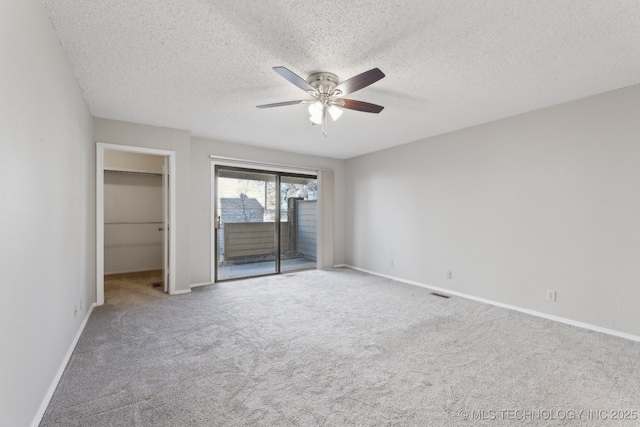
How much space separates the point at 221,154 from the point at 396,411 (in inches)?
174

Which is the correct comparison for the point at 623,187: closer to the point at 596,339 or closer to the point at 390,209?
the point at 596,339

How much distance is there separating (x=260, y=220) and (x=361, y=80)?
13.2 ft

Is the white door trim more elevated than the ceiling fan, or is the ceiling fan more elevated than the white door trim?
the ceiling fan

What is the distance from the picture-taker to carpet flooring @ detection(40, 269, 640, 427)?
1.72 m

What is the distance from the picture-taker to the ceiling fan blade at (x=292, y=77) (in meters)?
2.01

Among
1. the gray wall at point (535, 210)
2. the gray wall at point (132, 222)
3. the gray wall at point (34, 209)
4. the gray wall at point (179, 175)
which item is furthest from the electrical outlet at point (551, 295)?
the gray wall at point (132, 222)

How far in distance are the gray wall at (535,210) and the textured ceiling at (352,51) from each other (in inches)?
15.6

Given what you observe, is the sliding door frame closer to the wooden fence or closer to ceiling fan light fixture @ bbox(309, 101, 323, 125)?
the wooden fence

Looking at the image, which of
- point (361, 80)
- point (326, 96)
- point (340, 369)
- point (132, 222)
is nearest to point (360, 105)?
point (326, 96)

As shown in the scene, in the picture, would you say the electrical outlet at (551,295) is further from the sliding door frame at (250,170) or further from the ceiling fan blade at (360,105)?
the sliding door frame at (250,170)

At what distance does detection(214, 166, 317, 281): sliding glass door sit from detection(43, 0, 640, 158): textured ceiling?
190 cm

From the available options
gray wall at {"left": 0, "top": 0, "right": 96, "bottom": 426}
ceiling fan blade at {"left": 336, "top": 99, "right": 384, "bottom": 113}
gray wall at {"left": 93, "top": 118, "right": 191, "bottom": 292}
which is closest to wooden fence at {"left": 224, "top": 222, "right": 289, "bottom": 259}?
gray wall at {"left": 93, "top": 118, "right": 191, "bottom": 292}

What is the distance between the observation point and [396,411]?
1.74 metres

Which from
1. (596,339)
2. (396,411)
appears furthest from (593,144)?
(396,411)
